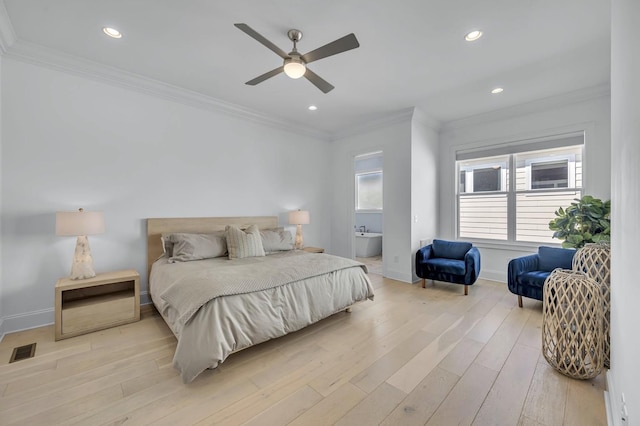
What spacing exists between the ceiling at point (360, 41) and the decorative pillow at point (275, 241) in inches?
78.5

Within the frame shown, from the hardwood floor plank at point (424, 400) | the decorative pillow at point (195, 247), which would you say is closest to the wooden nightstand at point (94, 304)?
the decorative pillow at point (195, 247)

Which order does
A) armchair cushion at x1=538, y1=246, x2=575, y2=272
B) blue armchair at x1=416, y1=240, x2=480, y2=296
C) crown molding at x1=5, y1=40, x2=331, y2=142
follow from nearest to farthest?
crown molding at x1=5, y1=40, x2=331, y2=142
armchair cushion at x1=538, y1=246, x2=575, y2=272
blue armchair at x1=416, y1=240, x2=480, y2=296

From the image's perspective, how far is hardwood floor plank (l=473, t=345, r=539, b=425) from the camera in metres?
1.55

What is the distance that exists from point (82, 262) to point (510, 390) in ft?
12.8

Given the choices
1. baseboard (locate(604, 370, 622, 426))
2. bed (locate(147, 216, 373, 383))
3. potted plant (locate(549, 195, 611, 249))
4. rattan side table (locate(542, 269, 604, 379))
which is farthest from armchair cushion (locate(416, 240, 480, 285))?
baseboard (locate(604, 370, 622, 426))

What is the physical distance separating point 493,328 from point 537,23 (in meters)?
2.85

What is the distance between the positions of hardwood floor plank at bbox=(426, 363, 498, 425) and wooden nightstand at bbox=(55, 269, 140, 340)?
3.00 m

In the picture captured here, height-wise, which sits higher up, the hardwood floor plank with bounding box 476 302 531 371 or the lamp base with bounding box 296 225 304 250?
the lamp base with bounding box 296 225 304 250

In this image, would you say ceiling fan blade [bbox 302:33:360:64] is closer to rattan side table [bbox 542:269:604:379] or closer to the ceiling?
the ceiling

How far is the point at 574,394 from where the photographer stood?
5.73ft

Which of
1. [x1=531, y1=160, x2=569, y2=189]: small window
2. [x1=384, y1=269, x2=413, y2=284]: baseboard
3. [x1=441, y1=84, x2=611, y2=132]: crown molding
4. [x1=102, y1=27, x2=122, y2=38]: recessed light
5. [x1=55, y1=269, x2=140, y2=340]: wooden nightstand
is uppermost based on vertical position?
[x1=102, y1=27, x2=122, y2=38]: recessed light

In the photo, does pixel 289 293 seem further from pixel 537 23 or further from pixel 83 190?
pixel 537 23

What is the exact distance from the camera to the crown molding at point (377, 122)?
4.27m

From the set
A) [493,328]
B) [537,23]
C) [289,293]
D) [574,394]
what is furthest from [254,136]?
[574,394]
